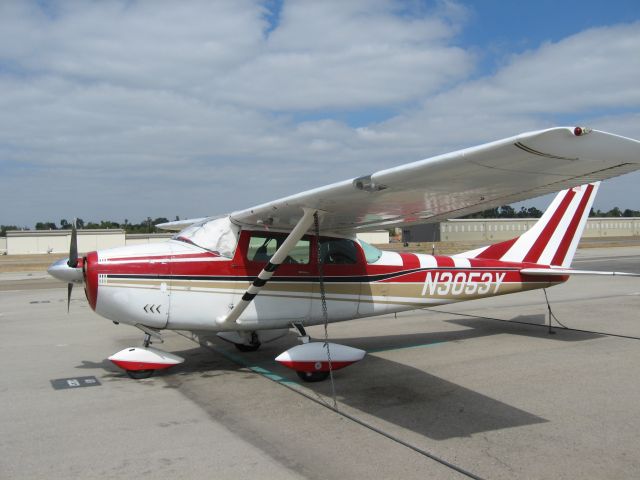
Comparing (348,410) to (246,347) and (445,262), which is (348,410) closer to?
(246,347)

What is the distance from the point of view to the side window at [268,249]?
744 centimetres

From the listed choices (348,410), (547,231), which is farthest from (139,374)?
(547,231)

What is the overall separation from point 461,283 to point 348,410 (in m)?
Result: 3.94

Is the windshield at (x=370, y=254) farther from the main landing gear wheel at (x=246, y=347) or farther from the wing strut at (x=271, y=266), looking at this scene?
the main landing gear wheel at (x=246, y=347)

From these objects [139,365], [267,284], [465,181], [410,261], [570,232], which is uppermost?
[465,181]

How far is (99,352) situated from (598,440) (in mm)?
7364

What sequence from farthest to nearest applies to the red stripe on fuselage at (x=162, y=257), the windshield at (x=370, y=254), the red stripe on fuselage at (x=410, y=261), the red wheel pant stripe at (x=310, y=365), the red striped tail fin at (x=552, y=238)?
the red striped tail fin at (x=552, y=238) < the red stripe on fuselage at (x=410, y=261) < the windshield at (x=370, y=254) < the red stripe on fuselage at (x=162, y=257) < the red wheel pant stripe at (x=310, y=365)

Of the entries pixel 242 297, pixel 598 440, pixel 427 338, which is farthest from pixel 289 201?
pixel 427 338

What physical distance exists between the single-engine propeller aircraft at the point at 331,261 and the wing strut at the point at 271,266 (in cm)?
1

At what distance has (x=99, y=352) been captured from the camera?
8.89 m

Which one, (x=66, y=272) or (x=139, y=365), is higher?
(x=66, y=272)

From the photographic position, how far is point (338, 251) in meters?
7.99

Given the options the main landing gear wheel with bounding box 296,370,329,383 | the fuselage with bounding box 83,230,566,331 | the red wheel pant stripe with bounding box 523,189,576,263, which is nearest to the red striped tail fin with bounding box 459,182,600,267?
the red wheel pant stripe with bounding box 523,189,576,263

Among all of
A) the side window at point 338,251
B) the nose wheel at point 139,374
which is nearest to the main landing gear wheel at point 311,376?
the side window at point 338,251
